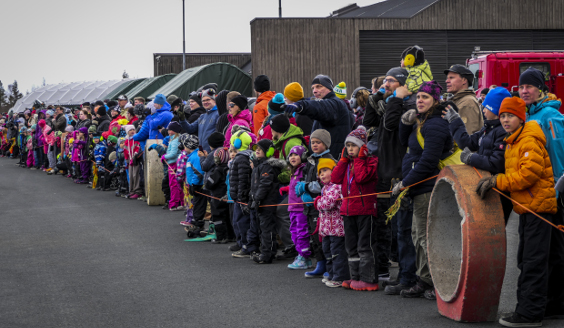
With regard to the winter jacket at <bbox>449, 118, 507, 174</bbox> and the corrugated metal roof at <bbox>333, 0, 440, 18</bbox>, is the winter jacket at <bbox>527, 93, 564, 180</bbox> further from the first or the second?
the corrugated metal roof at <bbox>333, 0, 440, 18</bbox>

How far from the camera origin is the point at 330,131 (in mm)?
8805

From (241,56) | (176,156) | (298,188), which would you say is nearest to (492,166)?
(298,188)

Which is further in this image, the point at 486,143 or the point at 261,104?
the point at 261,104

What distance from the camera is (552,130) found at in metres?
6.01

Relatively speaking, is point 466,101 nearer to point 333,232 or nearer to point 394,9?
point 333,232

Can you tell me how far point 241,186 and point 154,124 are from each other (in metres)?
6.66

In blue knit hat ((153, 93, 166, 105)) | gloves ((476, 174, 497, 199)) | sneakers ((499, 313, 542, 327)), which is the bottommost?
sneakers ((499, 313, 542, 327))

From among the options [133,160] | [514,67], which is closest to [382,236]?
[133,160]

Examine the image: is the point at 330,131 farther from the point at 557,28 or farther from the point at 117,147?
the point at 557,28

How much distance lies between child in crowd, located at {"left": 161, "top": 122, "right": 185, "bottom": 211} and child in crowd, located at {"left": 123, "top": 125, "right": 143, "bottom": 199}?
2612 mm

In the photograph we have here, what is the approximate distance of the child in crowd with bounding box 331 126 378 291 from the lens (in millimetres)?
7246

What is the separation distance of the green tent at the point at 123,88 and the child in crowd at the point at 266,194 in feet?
107

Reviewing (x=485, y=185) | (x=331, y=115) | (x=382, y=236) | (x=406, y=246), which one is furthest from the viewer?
(x=331, y=115)

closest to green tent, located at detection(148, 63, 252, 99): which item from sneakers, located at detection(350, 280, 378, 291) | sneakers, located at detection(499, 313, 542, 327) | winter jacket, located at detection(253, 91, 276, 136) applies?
winter jacket, located at detection(253, 91, 276, 136)
